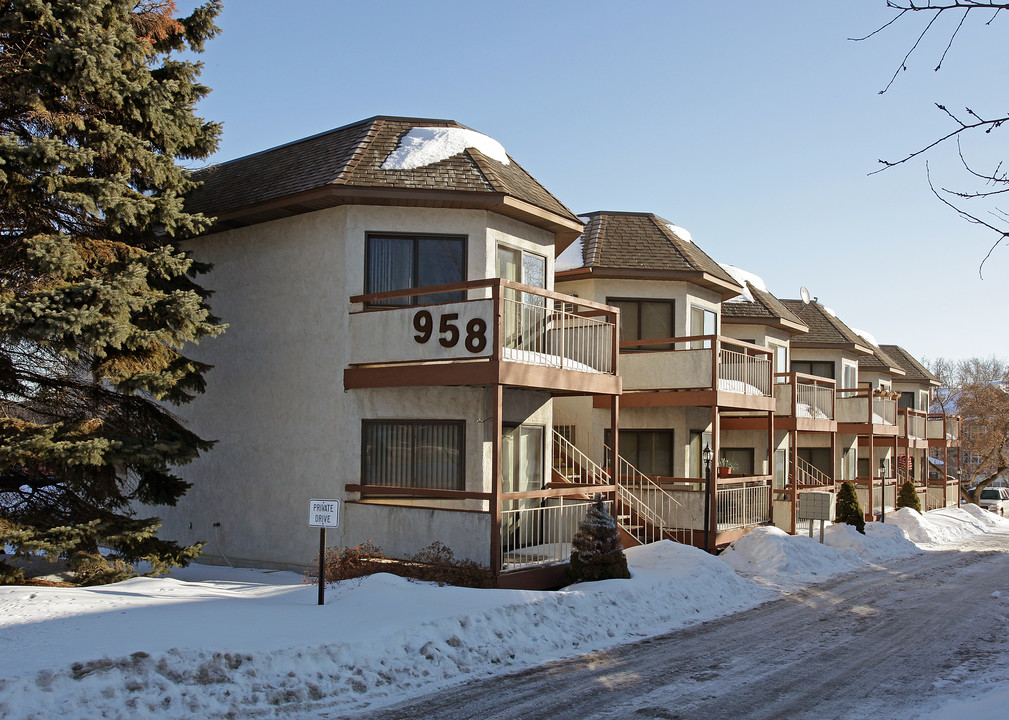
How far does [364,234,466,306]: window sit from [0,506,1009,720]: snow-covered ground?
5417 millimetres

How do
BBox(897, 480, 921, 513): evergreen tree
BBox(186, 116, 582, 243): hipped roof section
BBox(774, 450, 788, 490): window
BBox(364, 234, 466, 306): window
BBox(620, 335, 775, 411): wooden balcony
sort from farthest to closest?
BBox(897, 480, 921, 513): evergreen tree → BBox(774, 450, 788, 490): window → BBox(620, 335, 775, 411): wooden balcony → BBox(364, 234, 466, 306): window → BBox(186, 116, 582, 243): hipped roof section

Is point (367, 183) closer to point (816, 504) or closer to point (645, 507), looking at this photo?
point (645, 507)

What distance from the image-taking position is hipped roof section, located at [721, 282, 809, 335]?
94.5 feet

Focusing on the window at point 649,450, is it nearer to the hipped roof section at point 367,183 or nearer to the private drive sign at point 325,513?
the hipped roof section at point 367,183

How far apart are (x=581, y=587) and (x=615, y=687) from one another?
163 inches

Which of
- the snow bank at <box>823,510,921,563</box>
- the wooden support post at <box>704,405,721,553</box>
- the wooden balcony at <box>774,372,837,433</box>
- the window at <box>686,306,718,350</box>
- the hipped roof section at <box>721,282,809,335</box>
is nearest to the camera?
the wooden support post at <box>704,405,721,553</box>

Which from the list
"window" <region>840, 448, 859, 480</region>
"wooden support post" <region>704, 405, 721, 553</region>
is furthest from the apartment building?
"window" <region>840, 448, 859, 480</region>

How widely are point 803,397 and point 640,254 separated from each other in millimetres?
8409

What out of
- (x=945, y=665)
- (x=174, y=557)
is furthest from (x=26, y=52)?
(x=945, y=665)

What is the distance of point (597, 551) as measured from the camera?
14055 millimetres

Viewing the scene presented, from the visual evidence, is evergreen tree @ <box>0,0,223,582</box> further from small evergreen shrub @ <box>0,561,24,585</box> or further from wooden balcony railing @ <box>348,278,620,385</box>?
wooden balcony railing @ <box>348,278,620,385</box>

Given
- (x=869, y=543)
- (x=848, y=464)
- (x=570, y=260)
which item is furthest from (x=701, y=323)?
(x=848, y=464)

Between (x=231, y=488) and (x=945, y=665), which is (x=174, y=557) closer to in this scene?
(x=231, y=488)

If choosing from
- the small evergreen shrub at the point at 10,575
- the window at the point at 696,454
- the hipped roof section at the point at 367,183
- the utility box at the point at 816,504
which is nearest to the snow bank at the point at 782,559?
the utility box at the point at 816,504
